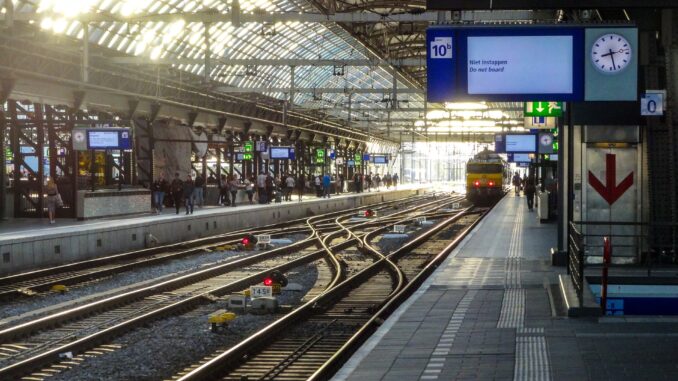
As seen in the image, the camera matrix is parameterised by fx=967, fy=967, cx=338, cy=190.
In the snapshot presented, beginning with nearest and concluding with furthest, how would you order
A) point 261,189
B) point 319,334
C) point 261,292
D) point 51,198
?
point 319,334, point 261,292, point 51,198, point 261,189

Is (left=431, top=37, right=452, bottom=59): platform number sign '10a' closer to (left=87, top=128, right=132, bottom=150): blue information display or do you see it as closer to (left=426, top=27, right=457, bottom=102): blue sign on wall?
(left=426, top=27, right=457, bottom=102): blue sign on wall

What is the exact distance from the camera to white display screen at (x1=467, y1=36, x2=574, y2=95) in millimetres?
15297

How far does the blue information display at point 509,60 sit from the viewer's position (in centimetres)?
1530

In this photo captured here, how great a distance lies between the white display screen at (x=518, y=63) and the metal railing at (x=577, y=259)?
2406 mm

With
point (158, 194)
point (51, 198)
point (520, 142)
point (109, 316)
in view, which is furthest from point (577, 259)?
point (520, 142)

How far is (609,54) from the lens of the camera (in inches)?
607

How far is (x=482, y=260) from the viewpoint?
21547mm

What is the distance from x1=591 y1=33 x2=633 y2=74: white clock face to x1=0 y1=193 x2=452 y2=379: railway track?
7.71 meters

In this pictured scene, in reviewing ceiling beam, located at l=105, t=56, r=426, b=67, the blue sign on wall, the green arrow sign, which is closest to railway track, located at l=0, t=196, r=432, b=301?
ceiling beam, located at l=105, t=56, r=426, b=67

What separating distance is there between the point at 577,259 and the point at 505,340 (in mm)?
3290

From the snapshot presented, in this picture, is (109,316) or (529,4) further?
(109,316)

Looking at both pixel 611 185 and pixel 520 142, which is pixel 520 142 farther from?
pixel 611 185

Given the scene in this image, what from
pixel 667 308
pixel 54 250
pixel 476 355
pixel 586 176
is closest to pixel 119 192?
pixel 54 250

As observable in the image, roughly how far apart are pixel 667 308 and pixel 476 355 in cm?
787
